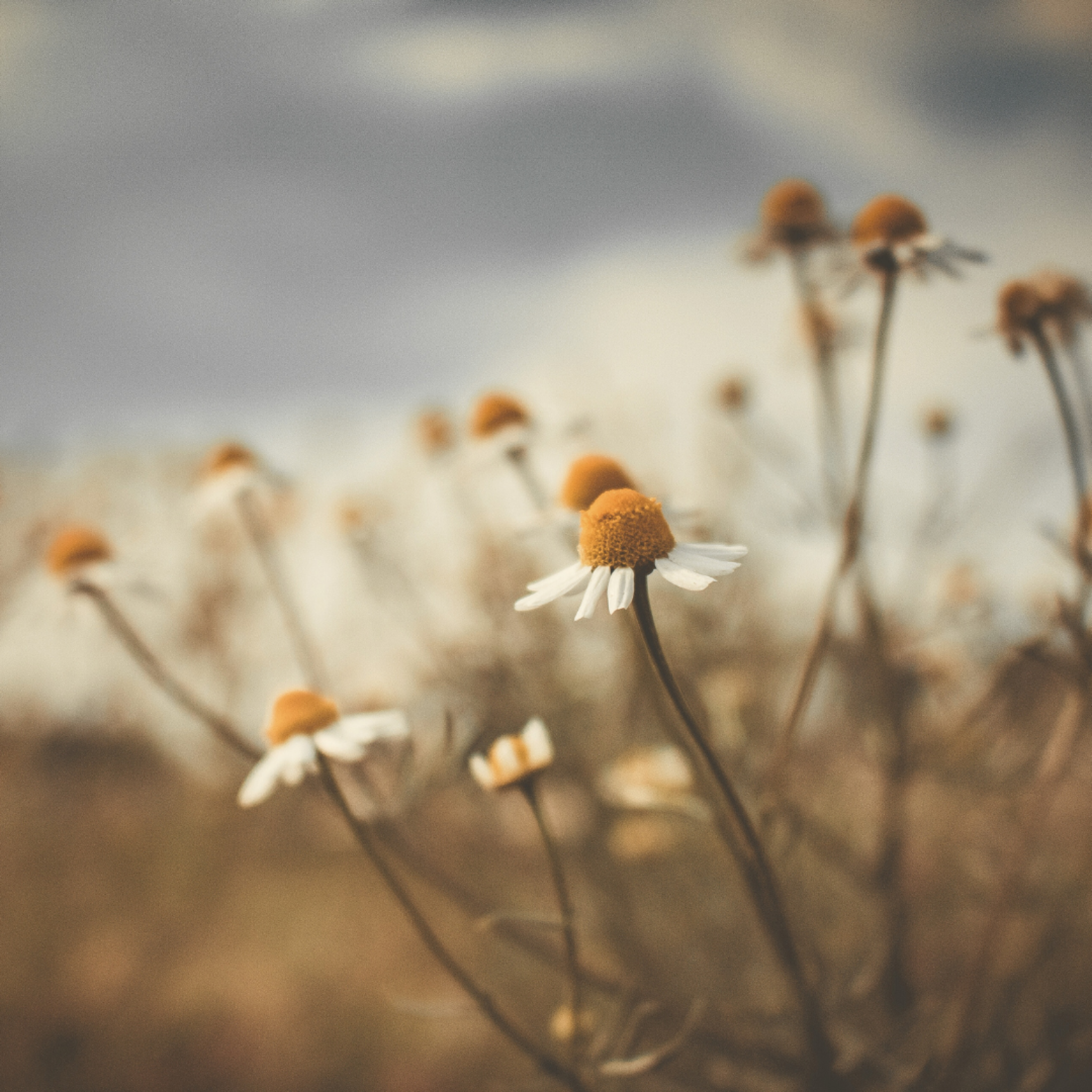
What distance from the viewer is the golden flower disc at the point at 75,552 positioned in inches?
54.5

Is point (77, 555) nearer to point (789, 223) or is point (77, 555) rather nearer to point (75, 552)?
point (75, 552)

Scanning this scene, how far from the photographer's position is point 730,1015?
1104 millimetres

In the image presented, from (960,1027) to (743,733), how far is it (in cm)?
51

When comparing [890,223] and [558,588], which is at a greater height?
[890,223]

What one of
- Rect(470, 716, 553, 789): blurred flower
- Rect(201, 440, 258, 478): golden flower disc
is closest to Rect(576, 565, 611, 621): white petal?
Rect(470, 716, 553, 789): blurred flower

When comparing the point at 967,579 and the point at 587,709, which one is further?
the point at 587,709

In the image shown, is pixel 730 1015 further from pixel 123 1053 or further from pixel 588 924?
pixel 123 1053

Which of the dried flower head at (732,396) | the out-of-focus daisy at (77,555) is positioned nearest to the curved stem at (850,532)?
the dried flower head at (732,396)

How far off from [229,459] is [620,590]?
1.40 m

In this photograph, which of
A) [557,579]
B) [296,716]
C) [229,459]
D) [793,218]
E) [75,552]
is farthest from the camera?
[229,459]

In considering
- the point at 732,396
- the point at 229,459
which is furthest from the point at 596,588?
the point at 732,396

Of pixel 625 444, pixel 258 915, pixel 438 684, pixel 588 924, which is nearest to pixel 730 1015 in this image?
pixel 588 924

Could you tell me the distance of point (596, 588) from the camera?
673 millimetres

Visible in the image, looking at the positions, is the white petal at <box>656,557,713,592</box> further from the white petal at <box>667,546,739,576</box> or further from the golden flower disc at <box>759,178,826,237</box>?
the golden flower disc at <box>759,178,826,237</box>
